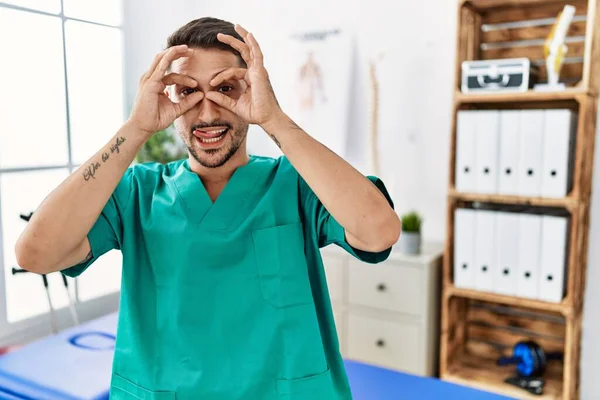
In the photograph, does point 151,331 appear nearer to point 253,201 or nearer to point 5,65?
point 253,201

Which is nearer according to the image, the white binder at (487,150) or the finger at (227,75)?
the finger at (227,75)

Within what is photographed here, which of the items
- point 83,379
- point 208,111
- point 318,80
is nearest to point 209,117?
point 208,111

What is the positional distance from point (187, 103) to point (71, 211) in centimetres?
26

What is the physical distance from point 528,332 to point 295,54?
1.81 m

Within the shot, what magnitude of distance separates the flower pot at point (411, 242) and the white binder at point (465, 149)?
30 centimetres

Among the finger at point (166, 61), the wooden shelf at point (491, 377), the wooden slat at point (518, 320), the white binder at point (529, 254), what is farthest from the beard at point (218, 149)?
the wooden slat at point (518, 320)

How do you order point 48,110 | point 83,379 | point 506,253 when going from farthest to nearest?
point 48,110 → point 506,253 → point 83,379

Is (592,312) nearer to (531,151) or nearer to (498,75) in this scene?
(531,151)

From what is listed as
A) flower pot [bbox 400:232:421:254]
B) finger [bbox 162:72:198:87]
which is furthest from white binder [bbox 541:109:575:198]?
finger [bbox 162:72:198:87]

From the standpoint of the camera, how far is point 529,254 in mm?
2168

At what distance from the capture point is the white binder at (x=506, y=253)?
220cm

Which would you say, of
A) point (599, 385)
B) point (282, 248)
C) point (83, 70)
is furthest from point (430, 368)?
point (83, 70)

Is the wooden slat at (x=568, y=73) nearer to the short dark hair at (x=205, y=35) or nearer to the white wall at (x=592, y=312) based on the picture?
the white wall at (x=592, y=312)

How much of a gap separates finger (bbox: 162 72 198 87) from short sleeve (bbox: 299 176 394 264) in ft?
0.87
